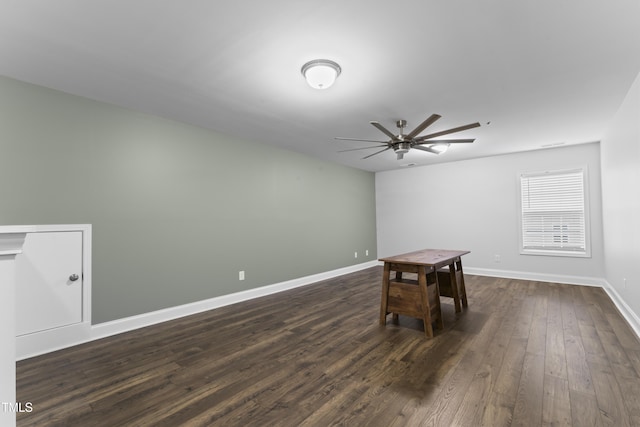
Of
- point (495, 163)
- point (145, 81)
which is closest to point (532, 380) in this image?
point (145, 81)

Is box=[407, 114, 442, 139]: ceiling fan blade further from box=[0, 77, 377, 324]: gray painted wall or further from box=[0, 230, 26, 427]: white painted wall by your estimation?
box=[0, 230, 26, 427]: white painted wall

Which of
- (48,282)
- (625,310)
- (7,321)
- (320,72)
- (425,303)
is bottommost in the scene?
(625,310)

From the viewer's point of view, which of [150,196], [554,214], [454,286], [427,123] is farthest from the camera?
[554,214]

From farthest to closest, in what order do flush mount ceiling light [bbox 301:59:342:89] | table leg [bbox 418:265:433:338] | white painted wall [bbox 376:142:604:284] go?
white painted wall [bbox 376:142:604:284] → table leg [bbox 418:265:433:338] → flush mount ceiling light [bbox 301:59:342:89]

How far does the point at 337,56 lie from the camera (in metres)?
2.26

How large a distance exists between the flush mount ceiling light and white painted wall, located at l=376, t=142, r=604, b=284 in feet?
15.4

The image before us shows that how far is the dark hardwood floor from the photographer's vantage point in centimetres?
175

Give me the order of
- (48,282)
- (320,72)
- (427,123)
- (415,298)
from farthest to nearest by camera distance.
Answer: (415,298)
(427,123)
(48,282)
(320,72)

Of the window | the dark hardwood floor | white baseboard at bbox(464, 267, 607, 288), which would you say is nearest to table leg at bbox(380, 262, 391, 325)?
the dark hardwood floor

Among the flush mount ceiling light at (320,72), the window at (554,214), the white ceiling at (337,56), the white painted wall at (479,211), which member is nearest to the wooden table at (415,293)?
the white ceiling at (337,56)

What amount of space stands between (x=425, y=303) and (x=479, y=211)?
3.79 m

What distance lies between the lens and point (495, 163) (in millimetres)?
5754

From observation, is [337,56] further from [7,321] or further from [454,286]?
[454,286]

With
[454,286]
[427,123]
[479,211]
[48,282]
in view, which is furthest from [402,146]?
[48,282]
